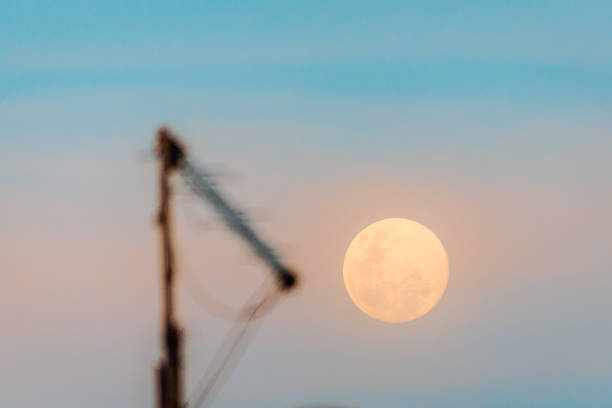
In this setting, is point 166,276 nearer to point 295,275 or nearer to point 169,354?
point 169,354

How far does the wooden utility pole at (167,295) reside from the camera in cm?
6331

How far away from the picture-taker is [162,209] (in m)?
66.2

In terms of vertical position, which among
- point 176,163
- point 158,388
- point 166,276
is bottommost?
point 158,388

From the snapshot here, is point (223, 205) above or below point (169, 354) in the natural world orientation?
above

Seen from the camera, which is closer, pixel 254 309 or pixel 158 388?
pixel 158 388

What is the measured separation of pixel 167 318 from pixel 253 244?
7797mm

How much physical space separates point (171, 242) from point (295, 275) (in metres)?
8.44

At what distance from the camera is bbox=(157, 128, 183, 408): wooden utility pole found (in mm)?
63312

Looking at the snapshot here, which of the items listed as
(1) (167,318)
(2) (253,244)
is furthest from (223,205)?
(1) (167,318)

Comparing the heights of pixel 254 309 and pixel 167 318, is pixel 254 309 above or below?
above

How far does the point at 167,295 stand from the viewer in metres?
64.4

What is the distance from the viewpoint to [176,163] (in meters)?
67.2

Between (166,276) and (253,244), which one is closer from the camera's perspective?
(166,276)

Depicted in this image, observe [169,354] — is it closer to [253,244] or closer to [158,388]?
[158,388]
